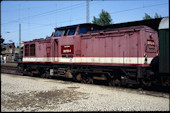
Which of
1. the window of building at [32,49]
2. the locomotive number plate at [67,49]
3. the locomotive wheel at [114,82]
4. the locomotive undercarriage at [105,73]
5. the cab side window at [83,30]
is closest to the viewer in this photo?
the locomotive undercarriage at [105,73]

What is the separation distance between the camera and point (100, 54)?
36.3 feet

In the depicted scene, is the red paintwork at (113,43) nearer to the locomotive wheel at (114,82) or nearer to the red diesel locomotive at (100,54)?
the red diesel locomotive at (100,54)

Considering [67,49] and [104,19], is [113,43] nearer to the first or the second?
[67,49]

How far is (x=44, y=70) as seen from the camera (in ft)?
50.2

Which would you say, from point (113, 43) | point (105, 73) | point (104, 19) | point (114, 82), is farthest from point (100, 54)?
point (104, 19)

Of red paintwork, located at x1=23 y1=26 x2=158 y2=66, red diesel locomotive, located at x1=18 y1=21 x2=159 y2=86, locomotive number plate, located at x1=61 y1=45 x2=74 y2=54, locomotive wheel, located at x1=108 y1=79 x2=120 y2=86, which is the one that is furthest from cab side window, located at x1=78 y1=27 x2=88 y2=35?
locomotive wheel, located at x1=108 y1=79 x2=120 y2=86

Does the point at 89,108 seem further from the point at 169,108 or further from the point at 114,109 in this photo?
the point at 169,108

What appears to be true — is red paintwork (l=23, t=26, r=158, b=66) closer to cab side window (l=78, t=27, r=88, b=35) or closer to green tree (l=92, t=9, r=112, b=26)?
cab side window (l=78, t=27, r=88, b=35)

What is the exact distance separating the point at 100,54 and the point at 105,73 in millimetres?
1304

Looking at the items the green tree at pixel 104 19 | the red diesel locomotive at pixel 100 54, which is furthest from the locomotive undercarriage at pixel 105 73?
the green tree at pixel 104 19

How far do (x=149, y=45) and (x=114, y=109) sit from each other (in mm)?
5359

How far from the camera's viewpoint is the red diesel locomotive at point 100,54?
370 inches

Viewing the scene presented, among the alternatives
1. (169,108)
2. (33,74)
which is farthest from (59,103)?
(33,74)

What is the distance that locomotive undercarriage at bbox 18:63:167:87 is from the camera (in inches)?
355
